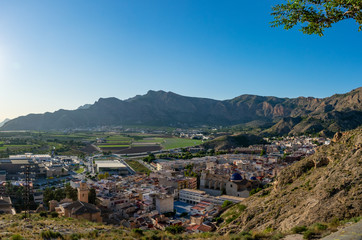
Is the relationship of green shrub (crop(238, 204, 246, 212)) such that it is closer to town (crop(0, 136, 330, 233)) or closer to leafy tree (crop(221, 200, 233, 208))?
town (crop(0, 136, 330, 233))

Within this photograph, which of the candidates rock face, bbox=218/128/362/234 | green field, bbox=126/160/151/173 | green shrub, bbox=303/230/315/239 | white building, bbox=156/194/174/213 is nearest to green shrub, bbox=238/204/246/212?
rock face, bbox=218/128/362/234

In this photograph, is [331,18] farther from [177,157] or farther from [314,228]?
[177,157]

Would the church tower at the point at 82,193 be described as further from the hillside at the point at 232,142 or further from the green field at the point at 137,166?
the hillside at the point at 232,142

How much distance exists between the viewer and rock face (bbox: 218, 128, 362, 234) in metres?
12.2

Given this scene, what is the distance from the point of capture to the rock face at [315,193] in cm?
1221

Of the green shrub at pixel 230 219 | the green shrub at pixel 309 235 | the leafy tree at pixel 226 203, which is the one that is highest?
the green shrub at pixel 309 235

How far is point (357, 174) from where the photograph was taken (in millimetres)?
13906

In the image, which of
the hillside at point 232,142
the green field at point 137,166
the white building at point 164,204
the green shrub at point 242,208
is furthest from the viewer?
the hillside at point 232,142

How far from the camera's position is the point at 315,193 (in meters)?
15.1

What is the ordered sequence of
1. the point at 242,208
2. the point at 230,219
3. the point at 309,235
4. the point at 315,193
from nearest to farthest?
the point at 309,235
the point at 315,193
the point at 230,219
the point at 242,208

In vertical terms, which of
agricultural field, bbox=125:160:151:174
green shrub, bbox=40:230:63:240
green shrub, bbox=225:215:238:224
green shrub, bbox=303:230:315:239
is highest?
green shrub, bbox=303:230:315:239

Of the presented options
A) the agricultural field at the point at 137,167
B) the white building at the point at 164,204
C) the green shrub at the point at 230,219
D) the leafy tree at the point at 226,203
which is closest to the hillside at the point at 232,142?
the agricultural field at the point at 137,167

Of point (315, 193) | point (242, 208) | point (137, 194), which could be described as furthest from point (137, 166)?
point (315, 193)

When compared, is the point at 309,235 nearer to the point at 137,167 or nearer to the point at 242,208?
the point at 242,208
